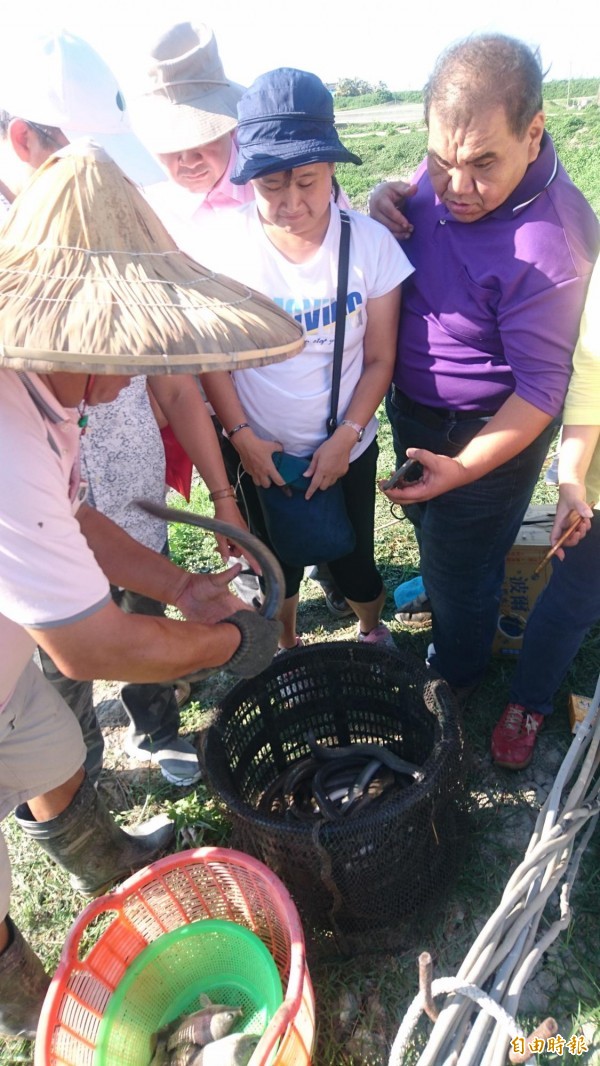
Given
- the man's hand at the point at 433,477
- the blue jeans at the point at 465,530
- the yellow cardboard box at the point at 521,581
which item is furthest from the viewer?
the yellow cardboard box at the point at 521,581

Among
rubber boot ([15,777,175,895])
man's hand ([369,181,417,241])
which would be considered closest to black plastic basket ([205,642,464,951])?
rubber boot ([15,777,175,895])

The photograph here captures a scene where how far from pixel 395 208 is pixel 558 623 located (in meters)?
1.33

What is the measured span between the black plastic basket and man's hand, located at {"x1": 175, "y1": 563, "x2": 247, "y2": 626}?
39 centimetres

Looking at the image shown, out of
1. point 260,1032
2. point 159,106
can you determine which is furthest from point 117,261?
point 260,1032

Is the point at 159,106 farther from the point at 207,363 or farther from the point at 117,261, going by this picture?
the point at 207,363

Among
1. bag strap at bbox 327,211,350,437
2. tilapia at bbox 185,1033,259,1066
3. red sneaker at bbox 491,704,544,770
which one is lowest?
tilapia at bbox 185,1033,259,1066

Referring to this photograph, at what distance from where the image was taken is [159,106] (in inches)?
90.7

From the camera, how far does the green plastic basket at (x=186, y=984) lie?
5.49ft

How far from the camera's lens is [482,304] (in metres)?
1.83

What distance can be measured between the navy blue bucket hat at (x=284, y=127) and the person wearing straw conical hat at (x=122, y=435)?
1.29ft

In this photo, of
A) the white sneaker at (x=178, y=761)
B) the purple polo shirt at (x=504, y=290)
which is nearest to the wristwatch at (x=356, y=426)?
the purple polo shirt at (x=504, y=290)

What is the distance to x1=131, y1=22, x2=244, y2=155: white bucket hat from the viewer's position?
2.28m

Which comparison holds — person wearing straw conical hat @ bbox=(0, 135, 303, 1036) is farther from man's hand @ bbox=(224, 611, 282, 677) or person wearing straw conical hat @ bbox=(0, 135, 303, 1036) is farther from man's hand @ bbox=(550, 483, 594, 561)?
man's hand @ bbox=(550, 483, 594, 561)

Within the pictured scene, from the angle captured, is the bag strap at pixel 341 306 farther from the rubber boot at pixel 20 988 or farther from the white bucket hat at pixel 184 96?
the rubber boot at pixel 20 988
